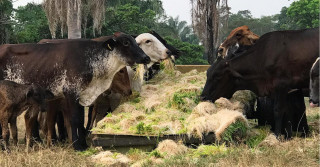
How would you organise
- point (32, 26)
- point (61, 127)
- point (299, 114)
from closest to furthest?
point (299, 114) → point (61, 127) → point (32, 26)

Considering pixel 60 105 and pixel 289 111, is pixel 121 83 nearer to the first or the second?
pixel 60 105

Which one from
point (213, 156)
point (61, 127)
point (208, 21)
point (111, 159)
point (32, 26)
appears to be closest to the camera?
point (213, 156)

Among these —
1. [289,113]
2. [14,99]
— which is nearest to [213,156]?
[289,113]

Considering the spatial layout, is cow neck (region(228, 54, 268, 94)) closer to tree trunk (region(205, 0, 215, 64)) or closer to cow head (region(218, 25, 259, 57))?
cow head (region(218, 25, 259, 57))

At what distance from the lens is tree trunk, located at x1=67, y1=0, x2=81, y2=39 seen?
15.3 m

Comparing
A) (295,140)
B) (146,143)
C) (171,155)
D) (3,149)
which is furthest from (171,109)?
(3,149)

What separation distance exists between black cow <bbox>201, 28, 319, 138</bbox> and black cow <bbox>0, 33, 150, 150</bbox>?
1.39 meters

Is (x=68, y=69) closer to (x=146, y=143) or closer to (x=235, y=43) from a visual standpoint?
(x=146, y=143)

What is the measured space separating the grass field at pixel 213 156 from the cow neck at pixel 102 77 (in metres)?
0.99

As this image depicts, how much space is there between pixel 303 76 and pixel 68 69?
3710mm

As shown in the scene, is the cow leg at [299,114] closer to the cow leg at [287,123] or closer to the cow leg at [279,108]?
the cow leg at [287,123]

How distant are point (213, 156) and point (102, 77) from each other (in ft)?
8.81

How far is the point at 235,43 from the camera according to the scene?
29.7 ft

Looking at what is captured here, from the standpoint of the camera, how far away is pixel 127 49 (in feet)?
25.4
